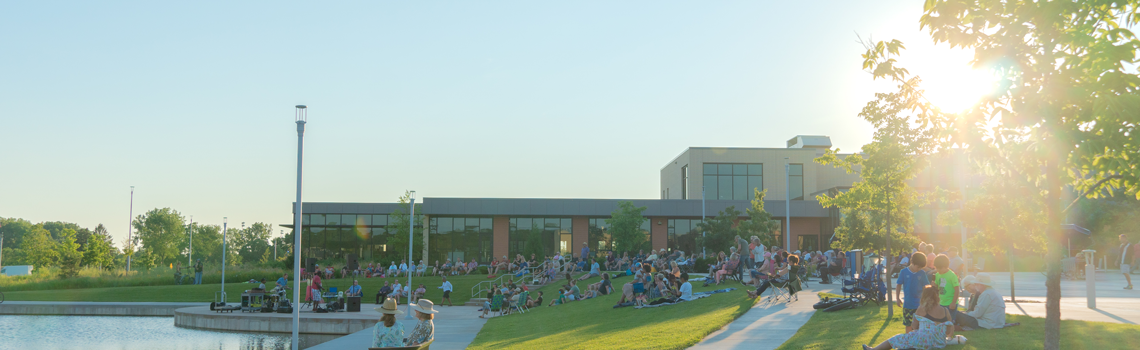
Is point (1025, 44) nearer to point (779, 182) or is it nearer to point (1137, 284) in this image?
point (1137, 284)

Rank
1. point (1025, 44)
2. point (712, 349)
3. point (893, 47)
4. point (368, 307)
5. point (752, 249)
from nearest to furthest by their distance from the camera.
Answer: point (1025, 44)
point (893, 47)
point (712, 349)
point (752, 249)
point (368, 307)

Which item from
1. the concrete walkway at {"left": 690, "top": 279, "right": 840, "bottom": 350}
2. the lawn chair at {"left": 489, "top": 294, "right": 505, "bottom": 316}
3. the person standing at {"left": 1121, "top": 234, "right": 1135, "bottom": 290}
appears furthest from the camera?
the lawn chair at {"left": 489, "top": 294, "right": 505, "bottom": 316}

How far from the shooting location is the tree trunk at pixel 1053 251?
238 inches

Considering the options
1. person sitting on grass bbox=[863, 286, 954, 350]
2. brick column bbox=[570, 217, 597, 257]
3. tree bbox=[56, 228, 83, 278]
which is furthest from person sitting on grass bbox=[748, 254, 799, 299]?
tree bbox=[56, 228, 83, 278]

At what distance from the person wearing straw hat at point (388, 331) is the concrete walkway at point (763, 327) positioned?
4.29m

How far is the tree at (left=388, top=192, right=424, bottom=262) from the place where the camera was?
131ft

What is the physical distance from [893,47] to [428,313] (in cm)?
613

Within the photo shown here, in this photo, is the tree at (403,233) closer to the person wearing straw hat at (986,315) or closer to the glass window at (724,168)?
the glass window at (724,168)

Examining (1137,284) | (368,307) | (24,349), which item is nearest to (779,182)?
(1137,284)

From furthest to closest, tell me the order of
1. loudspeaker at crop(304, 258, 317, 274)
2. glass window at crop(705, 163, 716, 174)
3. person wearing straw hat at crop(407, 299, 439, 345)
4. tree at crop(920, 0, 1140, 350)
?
A: glass window at crop(705, 163, 716, 174) → loudspeaker at crop(304, 258, 317, 274) → person wearing straw hat at crop(407, 299, 439, 345) → tree at crop(920, 0, 1140, 350)

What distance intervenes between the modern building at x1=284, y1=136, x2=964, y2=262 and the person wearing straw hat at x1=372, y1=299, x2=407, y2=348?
33.4m

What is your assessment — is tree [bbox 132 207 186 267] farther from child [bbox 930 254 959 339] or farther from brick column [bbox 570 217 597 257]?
child [bbox 930 254 959 339]

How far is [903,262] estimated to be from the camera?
1648cm

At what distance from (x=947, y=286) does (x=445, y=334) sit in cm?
1084
